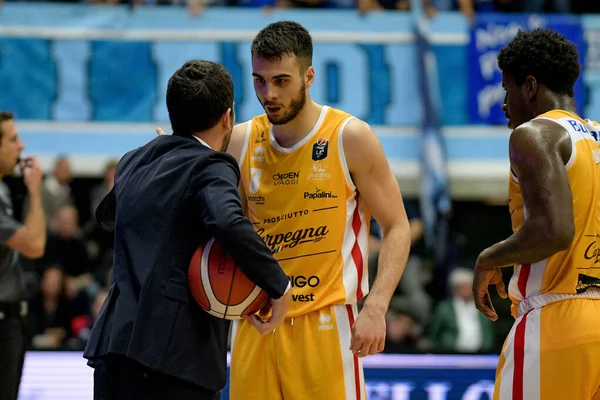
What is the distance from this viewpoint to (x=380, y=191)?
4.40 metres

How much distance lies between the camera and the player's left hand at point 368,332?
161 inches

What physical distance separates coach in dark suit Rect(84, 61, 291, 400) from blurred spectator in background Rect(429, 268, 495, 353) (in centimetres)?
677

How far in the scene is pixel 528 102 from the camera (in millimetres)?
4176

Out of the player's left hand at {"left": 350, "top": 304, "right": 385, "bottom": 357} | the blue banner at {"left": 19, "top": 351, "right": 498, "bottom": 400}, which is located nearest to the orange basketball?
the player's left hand at {"left": 350, "top": 304, "right": 385, "bottom": 357}

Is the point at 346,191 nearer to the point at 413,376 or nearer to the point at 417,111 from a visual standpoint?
the point at 413,376

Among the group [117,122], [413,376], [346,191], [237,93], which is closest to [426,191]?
[237,93]

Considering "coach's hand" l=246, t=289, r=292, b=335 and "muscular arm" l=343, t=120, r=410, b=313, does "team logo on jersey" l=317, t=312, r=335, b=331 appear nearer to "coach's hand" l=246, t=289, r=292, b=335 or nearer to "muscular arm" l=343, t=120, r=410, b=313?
"muscular arm" l=343, t=120, r=410, b=313

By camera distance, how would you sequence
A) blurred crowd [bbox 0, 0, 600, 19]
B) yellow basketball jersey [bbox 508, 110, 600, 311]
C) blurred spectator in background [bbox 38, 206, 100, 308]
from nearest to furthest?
yellow basketball jersey [bbox 508, 110, 600, 311] < blurred spectator in background [bbox 38, 206, 100, 308] < blurred crowd [bbox 0, 0, 600, 19]

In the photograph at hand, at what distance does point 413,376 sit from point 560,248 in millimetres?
3856

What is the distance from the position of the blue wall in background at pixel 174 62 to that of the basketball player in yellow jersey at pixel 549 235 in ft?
28.4

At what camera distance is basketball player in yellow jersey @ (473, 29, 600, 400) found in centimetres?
384

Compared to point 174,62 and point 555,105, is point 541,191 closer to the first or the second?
point 555,105

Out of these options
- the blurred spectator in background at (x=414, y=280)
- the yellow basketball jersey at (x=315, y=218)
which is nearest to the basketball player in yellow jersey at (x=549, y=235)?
the yellow basketball jersey at (x=315, y=218)

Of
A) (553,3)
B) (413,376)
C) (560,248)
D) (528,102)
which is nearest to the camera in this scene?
(560,248)
